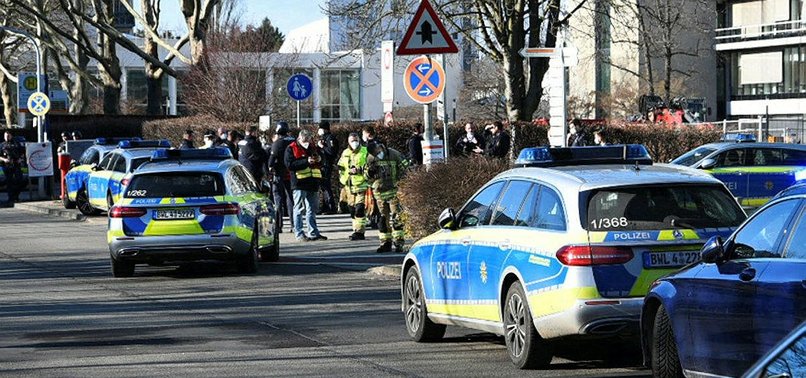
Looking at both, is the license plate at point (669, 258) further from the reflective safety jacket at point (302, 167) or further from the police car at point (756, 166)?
the police car at point (756, 166)

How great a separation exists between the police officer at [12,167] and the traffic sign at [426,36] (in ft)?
80.8

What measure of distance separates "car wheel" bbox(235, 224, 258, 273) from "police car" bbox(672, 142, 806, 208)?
12657mm

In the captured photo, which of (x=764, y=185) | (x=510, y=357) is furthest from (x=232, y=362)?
(x=764, y=185)

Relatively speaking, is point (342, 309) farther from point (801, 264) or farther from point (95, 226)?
point (95, 226)

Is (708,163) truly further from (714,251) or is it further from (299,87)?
(714,251)

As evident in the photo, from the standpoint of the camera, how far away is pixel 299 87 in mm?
28875

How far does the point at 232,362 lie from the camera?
10.8m

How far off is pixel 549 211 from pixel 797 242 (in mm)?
2965

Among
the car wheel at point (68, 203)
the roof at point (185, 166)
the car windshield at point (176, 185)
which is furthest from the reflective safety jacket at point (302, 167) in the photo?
the car wheel at point (68, 203)

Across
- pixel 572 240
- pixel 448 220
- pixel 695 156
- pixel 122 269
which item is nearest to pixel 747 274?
pixel 572 240

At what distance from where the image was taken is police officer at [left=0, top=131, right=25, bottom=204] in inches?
1526

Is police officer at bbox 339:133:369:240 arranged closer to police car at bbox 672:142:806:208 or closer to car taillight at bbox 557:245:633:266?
police car at bbox 672:142:806:208

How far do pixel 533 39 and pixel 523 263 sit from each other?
23.6m

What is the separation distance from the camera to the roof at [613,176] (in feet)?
32.5
